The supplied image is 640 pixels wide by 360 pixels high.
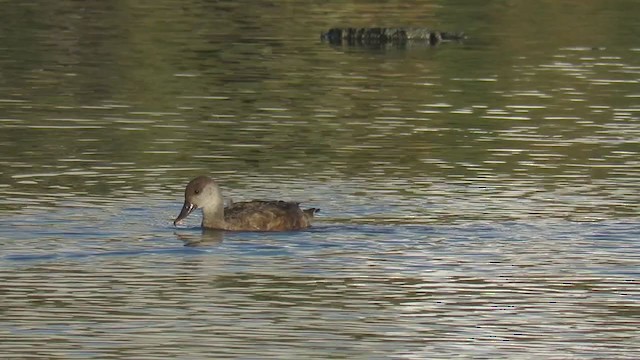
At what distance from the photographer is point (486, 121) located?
80.6 ft

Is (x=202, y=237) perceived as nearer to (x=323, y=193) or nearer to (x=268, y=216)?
(x=268, y=216)

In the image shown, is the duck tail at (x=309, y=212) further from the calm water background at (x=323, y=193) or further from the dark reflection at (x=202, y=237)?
the dark reflection at (x=202, y=237)

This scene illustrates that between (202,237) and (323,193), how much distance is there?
79.0 inches

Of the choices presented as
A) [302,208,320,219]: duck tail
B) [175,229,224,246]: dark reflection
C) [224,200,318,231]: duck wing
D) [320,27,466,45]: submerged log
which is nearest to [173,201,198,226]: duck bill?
[175,229,224,246]: dark reflection

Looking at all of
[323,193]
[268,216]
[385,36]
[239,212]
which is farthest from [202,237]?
[385,36]

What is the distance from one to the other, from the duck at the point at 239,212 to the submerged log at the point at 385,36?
16.8 m

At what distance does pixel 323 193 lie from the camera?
19.1m

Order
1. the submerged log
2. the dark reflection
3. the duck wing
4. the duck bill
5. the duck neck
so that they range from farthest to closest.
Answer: the submerged log < the duck neck < the duck bill < the duck wing < the dark reflection

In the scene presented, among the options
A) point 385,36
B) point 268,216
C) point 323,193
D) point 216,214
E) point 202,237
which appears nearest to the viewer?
point 268,216

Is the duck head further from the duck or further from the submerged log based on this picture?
the submerged log

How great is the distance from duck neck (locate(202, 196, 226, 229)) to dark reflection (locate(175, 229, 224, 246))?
2.9 inches

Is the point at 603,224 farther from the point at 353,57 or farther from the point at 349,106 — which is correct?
the point at 353,57

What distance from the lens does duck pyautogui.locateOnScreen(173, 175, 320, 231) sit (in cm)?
1741

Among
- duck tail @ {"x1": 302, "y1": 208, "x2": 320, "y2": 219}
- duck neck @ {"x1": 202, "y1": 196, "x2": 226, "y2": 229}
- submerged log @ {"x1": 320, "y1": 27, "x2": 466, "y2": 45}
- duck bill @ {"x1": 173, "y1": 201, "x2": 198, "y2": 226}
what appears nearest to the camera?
duck tail @ {"x1": 302, "y1": 208, "x2": 320, "y2": 219}
